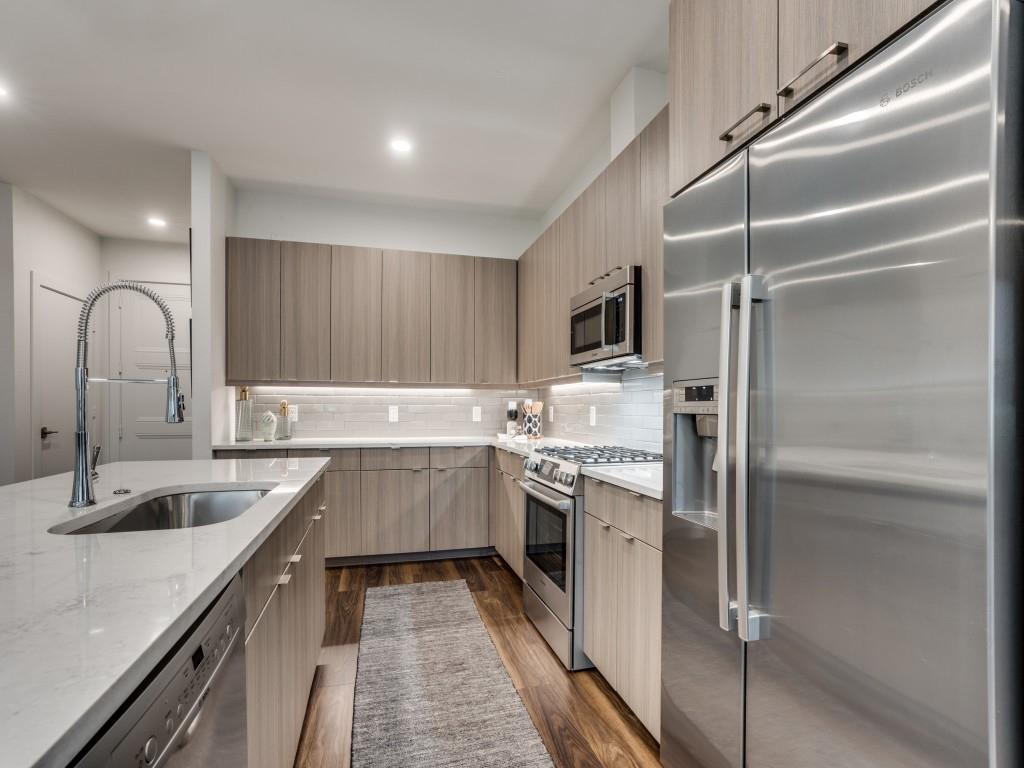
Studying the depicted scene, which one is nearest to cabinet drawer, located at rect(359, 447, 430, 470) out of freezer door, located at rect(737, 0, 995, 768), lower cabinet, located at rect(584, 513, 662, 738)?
lower cabinet, located at rect(584, 513, 662, 738)

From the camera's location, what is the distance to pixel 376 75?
2.69 meters

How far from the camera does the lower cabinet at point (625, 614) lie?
1774 millimetres

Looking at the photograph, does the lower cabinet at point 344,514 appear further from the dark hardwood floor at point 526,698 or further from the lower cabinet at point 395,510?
the dark hardwood floor at point 526,698

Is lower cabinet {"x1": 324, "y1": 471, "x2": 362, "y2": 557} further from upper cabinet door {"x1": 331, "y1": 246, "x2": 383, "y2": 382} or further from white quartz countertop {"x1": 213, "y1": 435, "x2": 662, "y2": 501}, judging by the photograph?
upper cabinet door {"x1": 331, "y1": 246, "x2": 383, "y2": 382}

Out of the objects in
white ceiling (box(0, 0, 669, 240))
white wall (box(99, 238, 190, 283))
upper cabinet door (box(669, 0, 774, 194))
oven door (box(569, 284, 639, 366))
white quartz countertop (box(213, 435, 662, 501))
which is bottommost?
white quartz countertop (box(213, 435, 662, 501))

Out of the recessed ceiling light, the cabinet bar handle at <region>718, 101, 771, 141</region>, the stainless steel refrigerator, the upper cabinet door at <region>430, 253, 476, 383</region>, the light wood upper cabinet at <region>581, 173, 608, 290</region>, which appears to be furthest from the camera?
the upper cabinet door at <region>430, 253, 476, 383</region>

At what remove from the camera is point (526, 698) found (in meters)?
2.15

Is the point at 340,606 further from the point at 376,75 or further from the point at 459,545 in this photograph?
the point at 376,75

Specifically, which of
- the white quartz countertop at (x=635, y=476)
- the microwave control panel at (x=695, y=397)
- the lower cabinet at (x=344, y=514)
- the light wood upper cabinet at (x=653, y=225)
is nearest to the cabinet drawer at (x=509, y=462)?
the lower cabinet at (x=344, y=514)

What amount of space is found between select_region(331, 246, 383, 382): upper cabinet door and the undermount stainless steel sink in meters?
2.31

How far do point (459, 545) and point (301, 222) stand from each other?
2880 millimetres

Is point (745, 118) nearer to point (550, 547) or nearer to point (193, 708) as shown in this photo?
point (193, 708)

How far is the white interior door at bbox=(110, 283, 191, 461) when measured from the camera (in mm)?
5371

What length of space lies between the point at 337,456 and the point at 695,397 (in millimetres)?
2987
